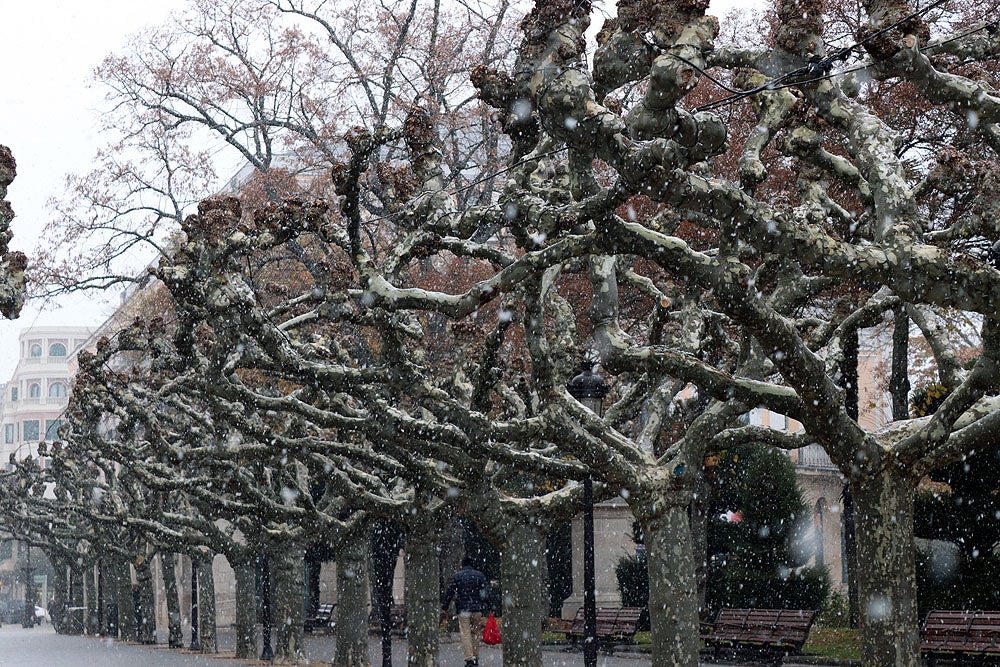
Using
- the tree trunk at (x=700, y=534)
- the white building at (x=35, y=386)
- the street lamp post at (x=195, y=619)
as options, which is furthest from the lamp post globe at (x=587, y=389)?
the white building at (x=35, y=386)

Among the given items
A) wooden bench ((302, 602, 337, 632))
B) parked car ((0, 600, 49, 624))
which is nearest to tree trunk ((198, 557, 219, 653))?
wooden bench ((302, 602, 337, 632))

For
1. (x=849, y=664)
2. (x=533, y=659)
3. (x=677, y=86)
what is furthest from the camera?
(x=849, y=664)

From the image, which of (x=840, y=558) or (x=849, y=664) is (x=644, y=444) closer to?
(x=849, y=664)

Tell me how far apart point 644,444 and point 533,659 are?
9.68 ft

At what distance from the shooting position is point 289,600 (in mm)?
22781

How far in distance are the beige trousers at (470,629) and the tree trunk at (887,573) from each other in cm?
970

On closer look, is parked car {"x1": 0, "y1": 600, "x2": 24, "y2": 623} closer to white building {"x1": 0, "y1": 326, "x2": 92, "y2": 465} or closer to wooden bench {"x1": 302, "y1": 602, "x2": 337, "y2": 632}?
white building {"x1": 0, "y1": 326, "x2": 92, "y2": 465}

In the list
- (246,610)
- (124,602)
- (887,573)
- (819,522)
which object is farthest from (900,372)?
(819,522)

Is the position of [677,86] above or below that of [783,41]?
below

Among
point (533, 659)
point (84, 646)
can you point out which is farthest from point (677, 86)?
point (84, 646)

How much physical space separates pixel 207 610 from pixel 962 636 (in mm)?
18345

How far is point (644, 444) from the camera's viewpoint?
44.7 feet

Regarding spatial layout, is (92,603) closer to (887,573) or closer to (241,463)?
(241,463)

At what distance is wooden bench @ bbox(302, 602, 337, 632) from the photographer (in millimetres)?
32519
